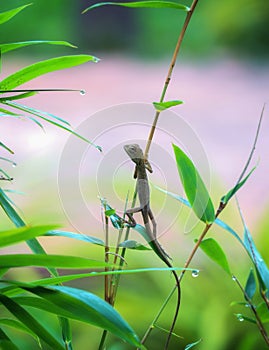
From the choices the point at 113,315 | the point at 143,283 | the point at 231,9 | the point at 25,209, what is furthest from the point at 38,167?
the point at 231,9

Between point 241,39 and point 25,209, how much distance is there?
5.48 ft

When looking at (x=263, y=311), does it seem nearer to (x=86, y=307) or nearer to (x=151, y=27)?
(x=86, y=307)

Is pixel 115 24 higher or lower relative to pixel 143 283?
higher

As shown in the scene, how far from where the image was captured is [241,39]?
8.29ft

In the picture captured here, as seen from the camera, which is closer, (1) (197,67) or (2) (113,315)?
(2) (113,315)

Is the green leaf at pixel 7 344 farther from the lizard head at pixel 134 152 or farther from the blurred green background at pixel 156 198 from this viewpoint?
the blurred green background at pixel 156 198

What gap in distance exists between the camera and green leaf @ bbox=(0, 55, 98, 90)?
0.38 meters

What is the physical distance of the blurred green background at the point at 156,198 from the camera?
95 centimetres

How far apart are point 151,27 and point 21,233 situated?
7.49 feet

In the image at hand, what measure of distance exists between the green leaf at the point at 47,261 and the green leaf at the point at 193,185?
14cm

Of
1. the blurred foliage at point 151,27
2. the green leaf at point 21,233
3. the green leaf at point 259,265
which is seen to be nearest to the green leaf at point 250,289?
the green leaf at point 259,265

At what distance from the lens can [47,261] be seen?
29cm

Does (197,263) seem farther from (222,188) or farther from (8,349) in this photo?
(8,349)

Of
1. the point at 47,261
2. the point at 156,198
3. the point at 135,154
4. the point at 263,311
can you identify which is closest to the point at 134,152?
the point at 135,154
